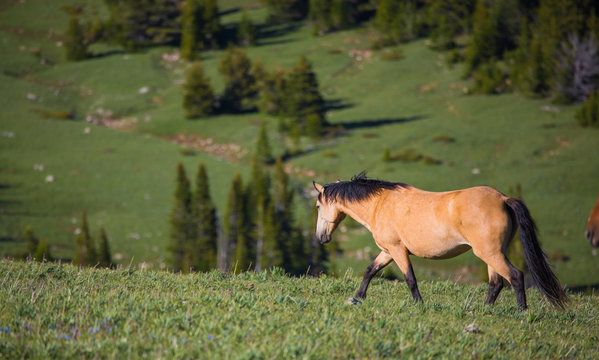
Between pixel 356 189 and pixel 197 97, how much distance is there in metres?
115

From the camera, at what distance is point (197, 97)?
406 feet

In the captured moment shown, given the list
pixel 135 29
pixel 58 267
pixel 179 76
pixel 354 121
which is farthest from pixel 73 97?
pixel 58 267

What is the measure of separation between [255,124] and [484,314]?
106 metres

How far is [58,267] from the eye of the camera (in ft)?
40.2

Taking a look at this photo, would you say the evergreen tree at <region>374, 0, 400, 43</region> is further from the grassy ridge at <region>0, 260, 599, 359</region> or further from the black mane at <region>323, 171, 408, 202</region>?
the grassy ridge at <region>0, 260, 599, 359</region>

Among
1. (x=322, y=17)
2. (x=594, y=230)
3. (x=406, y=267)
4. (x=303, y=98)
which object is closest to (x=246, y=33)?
(x=322, y=17)

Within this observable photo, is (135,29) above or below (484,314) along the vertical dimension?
below

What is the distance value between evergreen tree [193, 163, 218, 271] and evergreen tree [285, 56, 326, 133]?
32873 mm

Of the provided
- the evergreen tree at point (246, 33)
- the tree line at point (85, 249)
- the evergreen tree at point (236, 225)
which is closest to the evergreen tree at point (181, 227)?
the evergreen tree at point (236, 225)

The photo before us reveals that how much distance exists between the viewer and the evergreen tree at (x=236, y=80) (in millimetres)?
128750

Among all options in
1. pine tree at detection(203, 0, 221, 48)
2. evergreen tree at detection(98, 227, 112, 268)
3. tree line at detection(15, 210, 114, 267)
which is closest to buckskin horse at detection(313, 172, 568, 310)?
tree line at detection(15, 210, 114, 267)

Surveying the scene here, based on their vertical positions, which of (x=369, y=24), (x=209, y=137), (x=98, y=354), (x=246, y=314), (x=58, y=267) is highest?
(x=98, y=354)

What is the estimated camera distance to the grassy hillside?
242 ft

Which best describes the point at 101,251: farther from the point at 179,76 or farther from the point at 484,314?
the point at 179,76
